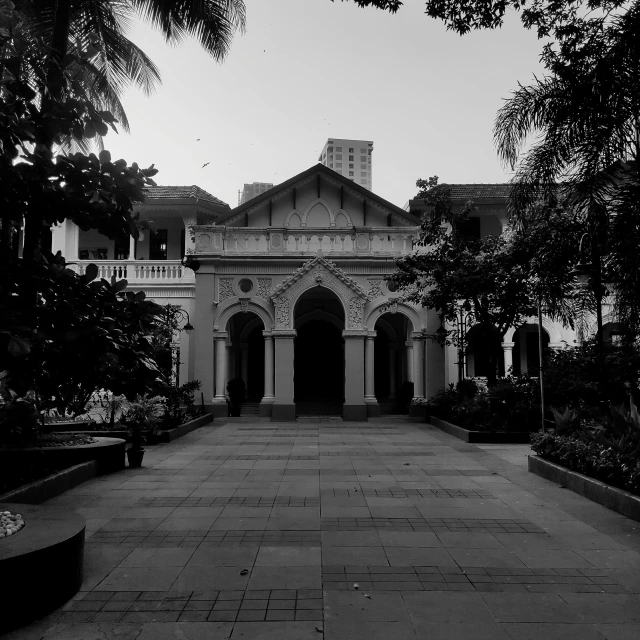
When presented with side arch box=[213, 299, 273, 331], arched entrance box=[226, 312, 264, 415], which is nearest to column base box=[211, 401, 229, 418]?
arched entrance box=[226, 312, 264, 415]

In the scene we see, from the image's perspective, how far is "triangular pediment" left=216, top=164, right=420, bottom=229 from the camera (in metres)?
23.5

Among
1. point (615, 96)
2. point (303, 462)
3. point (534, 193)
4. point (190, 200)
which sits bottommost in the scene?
point (303, 462)

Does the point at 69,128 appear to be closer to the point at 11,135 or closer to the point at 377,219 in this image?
the point at 11,135

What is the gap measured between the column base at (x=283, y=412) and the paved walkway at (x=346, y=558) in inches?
387

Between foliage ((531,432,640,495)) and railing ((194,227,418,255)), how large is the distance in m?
12.1

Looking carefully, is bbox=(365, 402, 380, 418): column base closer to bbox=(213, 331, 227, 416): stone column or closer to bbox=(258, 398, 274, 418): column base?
bbox=(258, 398, 274, 418): column base

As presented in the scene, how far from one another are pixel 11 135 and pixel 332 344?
22274mm

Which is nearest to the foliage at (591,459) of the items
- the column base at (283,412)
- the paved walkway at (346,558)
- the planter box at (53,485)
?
the paved walkway at (346,558)

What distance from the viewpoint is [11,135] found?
183 inches

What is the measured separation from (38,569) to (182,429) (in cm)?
1221

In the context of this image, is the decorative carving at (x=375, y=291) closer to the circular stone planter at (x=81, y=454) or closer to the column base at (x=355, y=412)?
the column base at (x=355, y=412)

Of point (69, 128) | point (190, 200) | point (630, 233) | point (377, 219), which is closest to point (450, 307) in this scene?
point (377, 219)

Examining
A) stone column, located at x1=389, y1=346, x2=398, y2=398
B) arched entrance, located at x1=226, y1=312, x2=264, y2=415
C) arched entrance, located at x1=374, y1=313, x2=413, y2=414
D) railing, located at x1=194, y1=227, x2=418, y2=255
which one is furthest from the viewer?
stone column, located at x1=389, y1=346, x2=398, y2=398

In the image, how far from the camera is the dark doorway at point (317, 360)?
26.5m
